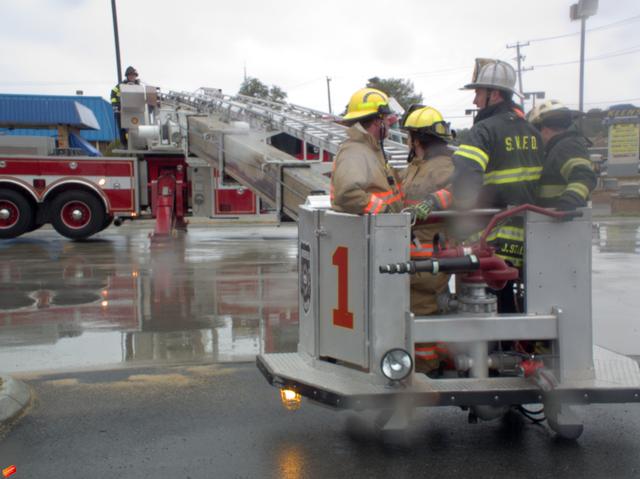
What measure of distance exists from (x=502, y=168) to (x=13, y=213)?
13.4 meters

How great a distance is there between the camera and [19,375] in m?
5.55

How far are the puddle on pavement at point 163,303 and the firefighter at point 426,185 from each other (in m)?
1.73

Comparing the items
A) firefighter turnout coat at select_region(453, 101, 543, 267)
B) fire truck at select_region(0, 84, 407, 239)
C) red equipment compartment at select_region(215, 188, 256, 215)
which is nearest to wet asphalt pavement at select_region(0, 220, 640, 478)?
firefighter turnout coat at select_region(453, 101, 543, 267)

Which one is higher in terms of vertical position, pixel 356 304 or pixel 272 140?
pixel 272 140

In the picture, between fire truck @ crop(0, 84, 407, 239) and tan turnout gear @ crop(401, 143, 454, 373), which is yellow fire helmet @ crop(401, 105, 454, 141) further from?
fire truck @ crop(0, 84, 407, 239)

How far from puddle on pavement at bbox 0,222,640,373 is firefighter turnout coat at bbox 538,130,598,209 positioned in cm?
121

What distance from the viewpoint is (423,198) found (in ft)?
13.6

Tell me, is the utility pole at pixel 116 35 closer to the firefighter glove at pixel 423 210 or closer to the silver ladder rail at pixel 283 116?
the silver ladder rail at pixel 283 116

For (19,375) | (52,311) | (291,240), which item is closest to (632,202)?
(291,240)

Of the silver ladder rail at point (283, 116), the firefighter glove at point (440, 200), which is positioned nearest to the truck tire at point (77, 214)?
the silver ladder rail at point (283, 116)

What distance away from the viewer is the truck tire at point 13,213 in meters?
15.2

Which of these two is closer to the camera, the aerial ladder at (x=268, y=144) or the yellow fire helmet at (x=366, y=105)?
the yellow fire helmet at (x=366, y=105)

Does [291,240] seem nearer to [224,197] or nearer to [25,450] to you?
[224,197]

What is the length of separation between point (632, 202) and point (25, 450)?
27.5 metres
